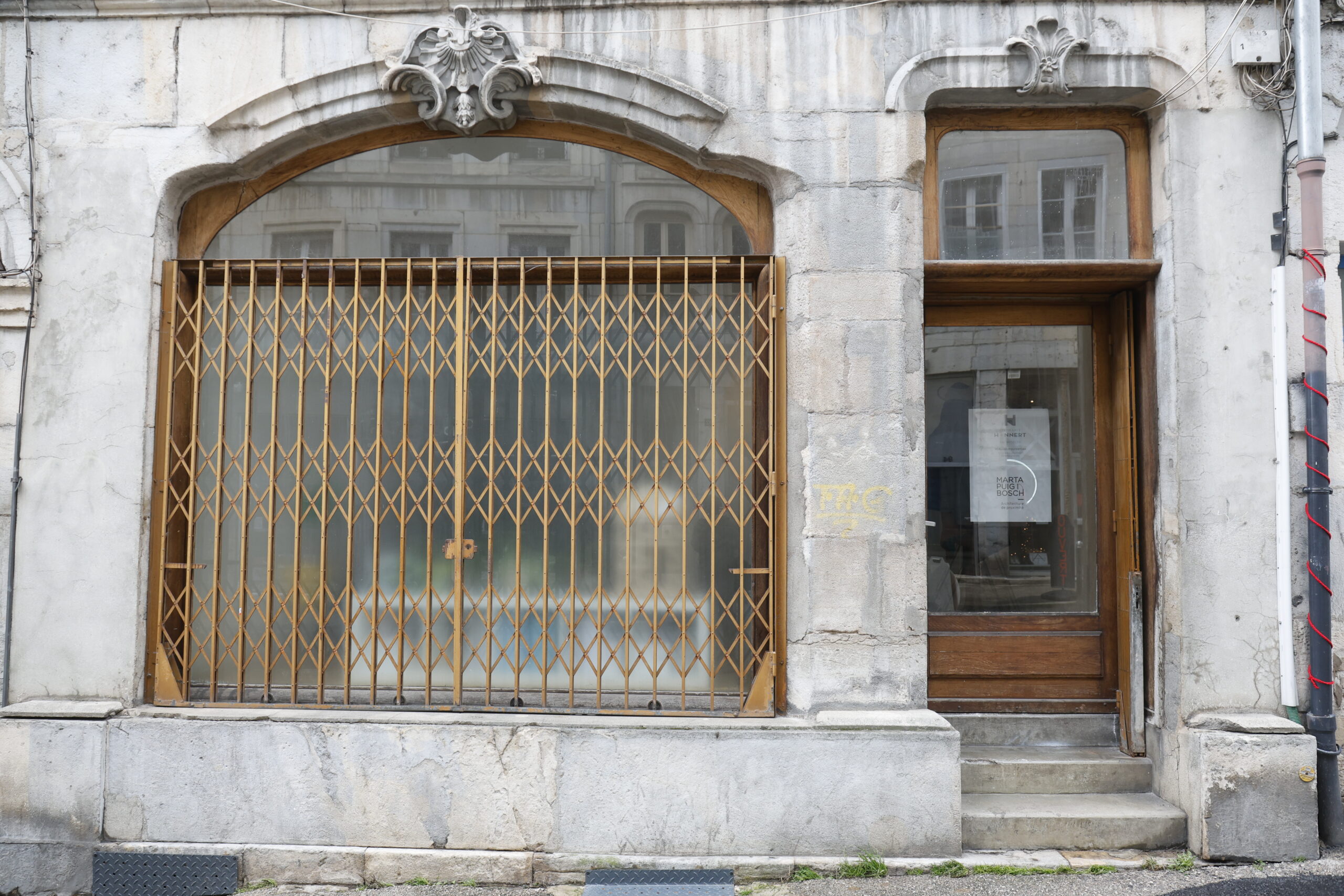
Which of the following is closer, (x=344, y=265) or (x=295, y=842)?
→ (x=295, y=842)

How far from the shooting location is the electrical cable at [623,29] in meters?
4.91

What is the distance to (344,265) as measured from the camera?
5.11 m

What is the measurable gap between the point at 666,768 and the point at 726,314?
2465 mm

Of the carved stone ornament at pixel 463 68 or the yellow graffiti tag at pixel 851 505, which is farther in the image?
the carved stone ornament at pixel 463 68

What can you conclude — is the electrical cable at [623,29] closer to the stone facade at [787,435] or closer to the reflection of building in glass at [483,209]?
the stone facade at [787,435]

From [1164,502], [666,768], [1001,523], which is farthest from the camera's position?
[1001,523]

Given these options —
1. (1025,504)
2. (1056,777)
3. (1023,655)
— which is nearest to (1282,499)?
(1025,504)

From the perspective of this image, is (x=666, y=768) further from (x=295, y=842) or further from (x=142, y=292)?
(x=142, y=292)

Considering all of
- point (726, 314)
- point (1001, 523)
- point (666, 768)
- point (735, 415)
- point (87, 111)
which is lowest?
point (666, 768)

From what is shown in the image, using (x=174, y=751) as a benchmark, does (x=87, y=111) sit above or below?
above

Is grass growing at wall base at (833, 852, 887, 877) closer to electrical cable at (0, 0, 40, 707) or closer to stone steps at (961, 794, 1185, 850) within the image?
stone steps at (961, 794, 1185, 850)

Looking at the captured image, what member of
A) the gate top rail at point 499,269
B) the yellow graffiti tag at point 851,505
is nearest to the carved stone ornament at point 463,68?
the gate top rail at point 499,269

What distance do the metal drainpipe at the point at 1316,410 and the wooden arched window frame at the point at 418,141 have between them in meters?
2.79

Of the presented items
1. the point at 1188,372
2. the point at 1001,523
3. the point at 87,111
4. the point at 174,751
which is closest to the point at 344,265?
the point at 87,111
